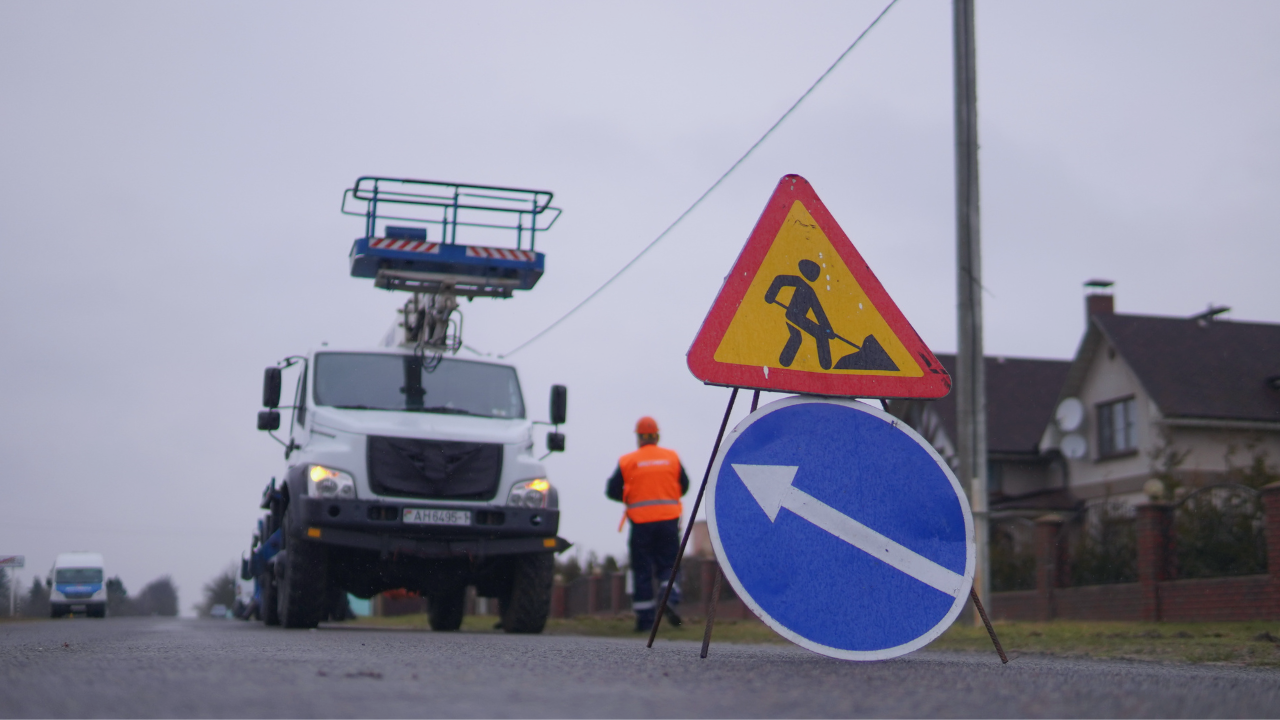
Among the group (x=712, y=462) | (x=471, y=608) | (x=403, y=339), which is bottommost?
(x=471, y=608)

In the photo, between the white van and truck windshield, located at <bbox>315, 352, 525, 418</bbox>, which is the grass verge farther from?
the white van

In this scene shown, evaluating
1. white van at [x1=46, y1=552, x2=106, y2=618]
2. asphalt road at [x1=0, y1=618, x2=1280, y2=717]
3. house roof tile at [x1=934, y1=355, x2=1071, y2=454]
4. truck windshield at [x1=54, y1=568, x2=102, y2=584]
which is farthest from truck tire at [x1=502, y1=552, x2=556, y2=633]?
truck windshield at [x1=54, y1=568, x2=102, y2=584]

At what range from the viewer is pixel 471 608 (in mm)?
33031

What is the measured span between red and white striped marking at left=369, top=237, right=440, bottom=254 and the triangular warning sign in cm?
701

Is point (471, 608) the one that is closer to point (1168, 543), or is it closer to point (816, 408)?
point (1168, 543)

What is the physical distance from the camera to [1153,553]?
15969mm

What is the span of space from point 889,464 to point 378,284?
8.29m

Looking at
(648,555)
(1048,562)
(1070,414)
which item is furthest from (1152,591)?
(1070,414)

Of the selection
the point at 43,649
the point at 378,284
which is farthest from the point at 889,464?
the point at 378,284

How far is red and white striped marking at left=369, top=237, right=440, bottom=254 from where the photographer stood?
12367 millimetres

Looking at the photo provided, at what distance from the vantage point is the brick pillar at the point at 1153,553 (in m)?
15.9

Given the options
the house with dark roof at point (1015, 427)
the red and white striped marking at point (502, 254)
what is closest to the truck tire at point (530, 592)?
the red and white striped marking at point (502, 254)

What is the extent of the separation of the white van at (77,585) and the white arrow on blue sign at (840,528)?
40960 mm

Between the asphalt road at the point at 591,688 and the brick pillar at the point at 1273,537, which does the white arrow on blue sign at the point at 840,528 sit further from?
the brick pillar at the point at 1273,537
